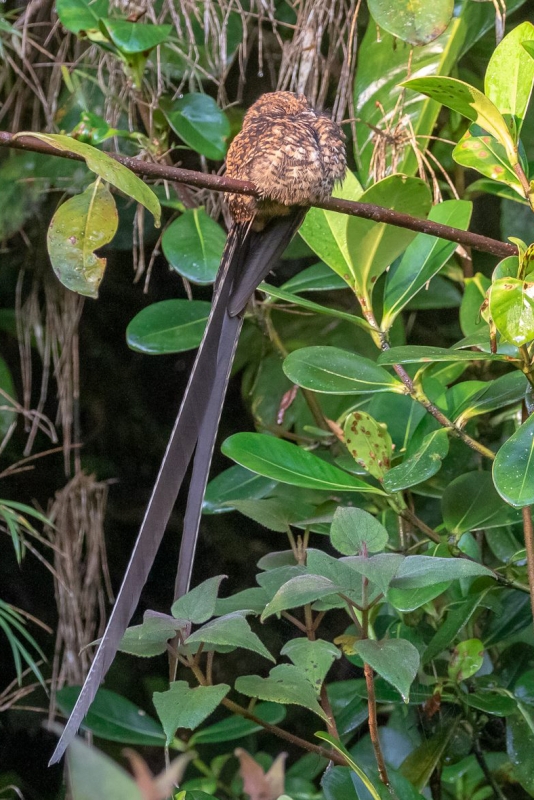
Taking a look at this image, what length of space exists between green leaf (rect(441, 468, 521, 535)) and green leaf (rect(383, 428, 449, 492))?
138mm

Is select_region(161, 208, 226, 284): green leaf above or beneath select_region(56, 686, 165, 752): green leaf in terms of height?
above

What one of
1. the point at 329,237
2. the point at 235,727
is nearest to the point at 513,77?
the point at 329,237

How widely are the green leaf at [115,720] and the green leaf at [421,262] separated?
83cm

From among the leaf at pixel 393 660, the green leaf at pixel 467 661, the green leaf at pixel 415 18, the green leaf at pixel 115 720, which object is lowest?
the green leaf at pixel 115 720

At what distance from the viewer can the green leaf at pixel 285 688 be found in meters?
0.70

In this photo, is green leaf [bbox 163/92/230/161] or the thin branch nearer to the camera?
the thin branch

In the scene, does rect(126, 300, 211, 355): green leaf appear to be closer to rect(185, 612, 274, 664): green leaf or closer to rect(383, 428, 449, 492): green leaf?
rect(383, 428, 449, 492): green leaf

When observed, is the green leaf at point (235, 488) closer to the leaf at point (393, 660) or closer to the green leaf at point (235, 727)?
the green leaf at point (235, 727)

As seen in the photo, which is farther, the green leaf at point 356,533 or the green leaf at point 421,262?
the green leaf at point 421,262

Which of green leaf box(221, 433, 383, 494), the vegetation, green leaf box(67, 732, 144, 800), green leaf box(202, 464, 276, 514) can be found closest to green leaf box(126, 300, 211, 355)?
the vegetation

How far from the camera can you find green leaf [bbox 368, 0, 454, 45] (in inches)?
41.4

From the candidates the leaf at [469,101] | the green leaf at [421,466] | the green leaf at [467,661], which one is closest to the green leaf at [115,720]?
the green leaf at [467,661]

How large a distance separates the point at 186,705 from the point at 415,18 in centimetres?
90

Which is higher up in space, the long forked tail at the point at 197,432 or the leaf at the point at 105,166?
the leaf at the point at 105,166
